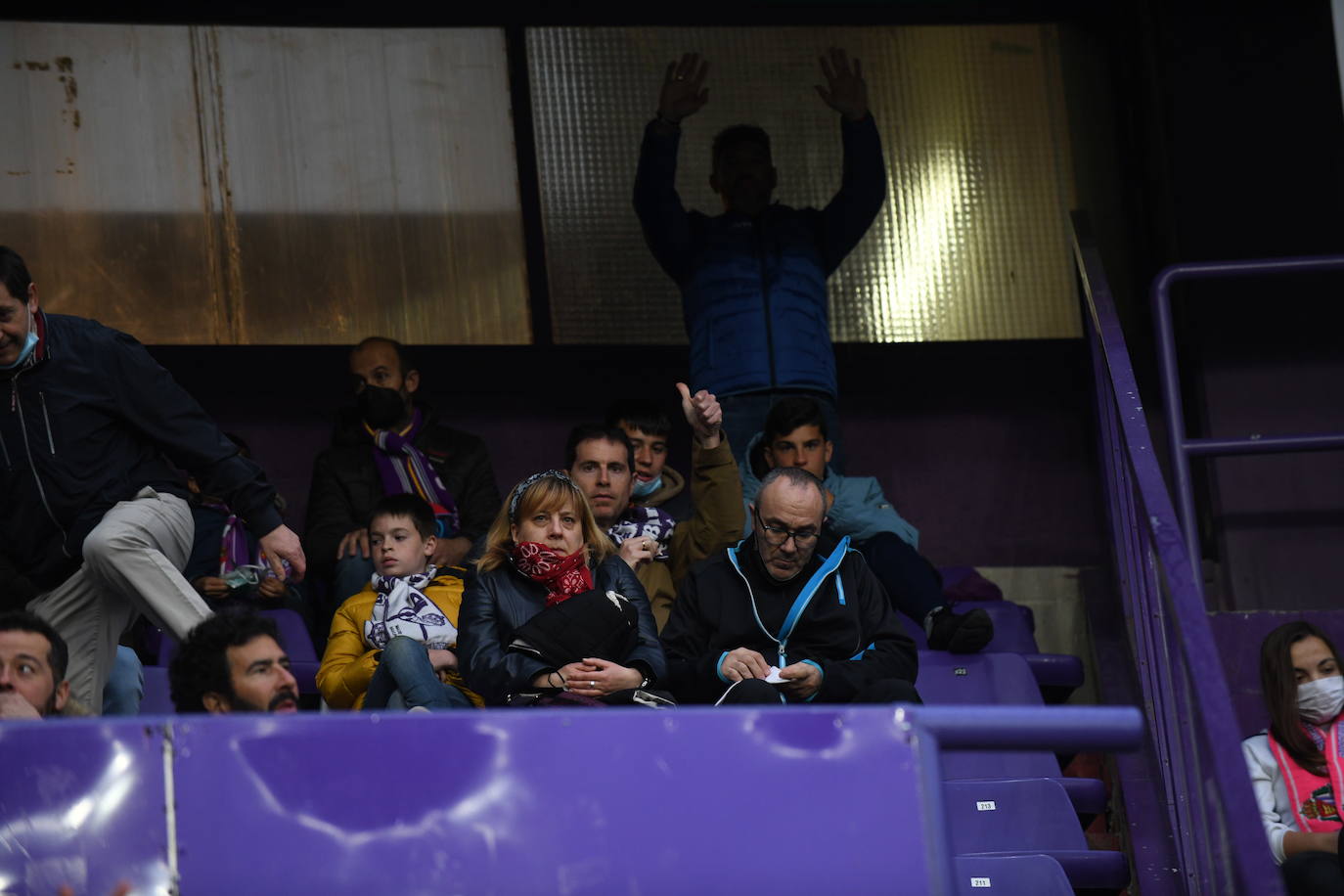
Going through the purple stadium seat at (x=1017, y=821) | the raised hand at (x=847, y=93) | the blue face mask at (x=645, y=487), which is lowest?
the purple stadium seat at (x=1017, y=821)

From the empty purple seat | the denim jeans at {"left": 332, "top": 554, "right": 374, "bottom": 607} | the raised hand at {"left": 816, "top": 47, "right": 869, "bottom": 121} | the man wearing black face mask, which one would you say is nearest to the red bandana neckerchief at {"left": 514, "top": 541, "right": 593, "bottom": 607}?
the empty purple seat

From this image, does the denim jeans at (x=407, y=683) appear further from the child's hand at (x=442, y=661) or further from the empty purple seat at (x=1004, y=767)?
the empty purple seat at (x=1004, y=767)

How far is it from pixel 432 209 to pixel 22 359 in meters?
2.50

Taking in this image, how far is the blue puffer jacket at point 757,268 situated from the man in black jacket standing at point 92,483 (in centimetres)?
180

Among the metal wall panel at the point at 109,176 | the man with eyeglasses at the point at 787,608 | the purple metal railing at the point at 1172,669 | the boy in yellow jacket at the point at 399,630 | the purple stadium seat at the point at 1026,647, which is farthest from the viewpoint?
the metal wall panel at the point at 109,176

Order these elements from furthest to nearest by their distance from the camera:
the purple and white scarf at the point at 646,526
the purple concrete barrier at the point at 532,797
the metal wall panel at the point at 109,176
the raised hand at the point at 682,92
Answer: the metal wall panel at the point at 109,176, the raised hand at the point at 682,92, the purple and white scarf at the point at 646,526, the purple concrete barrier at the point at 532,797

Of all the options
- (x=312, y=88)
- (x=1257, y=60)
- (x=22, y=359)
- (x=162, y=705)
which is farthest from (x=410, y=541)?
(x=1257, y=60)

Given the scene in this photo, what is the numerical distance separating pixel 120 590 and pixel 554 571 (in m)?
0.88

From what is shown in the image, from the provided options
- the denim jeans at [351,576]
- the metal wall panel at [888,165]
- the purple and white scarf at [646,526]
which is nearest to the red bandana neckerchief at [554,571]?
the purple and white scarf at [646,526]

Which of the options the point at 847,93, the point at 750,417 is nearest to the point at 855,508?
the point at 750,417

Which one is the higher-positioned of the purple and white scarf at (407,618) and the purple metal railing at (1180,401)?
the purple metal railing at (1180,401)

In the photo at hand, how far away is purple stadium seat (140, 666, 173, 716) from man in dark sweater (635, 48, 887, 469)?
1738 millimetres

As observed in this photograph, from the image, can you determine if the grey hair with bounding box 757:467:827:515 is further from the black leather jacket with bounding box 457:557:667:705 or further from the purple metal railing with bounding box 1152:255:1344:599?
the purple metal railing with bounding box 1152:255:1344:599

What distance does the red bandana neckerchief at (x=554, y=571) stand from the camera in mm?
3787
